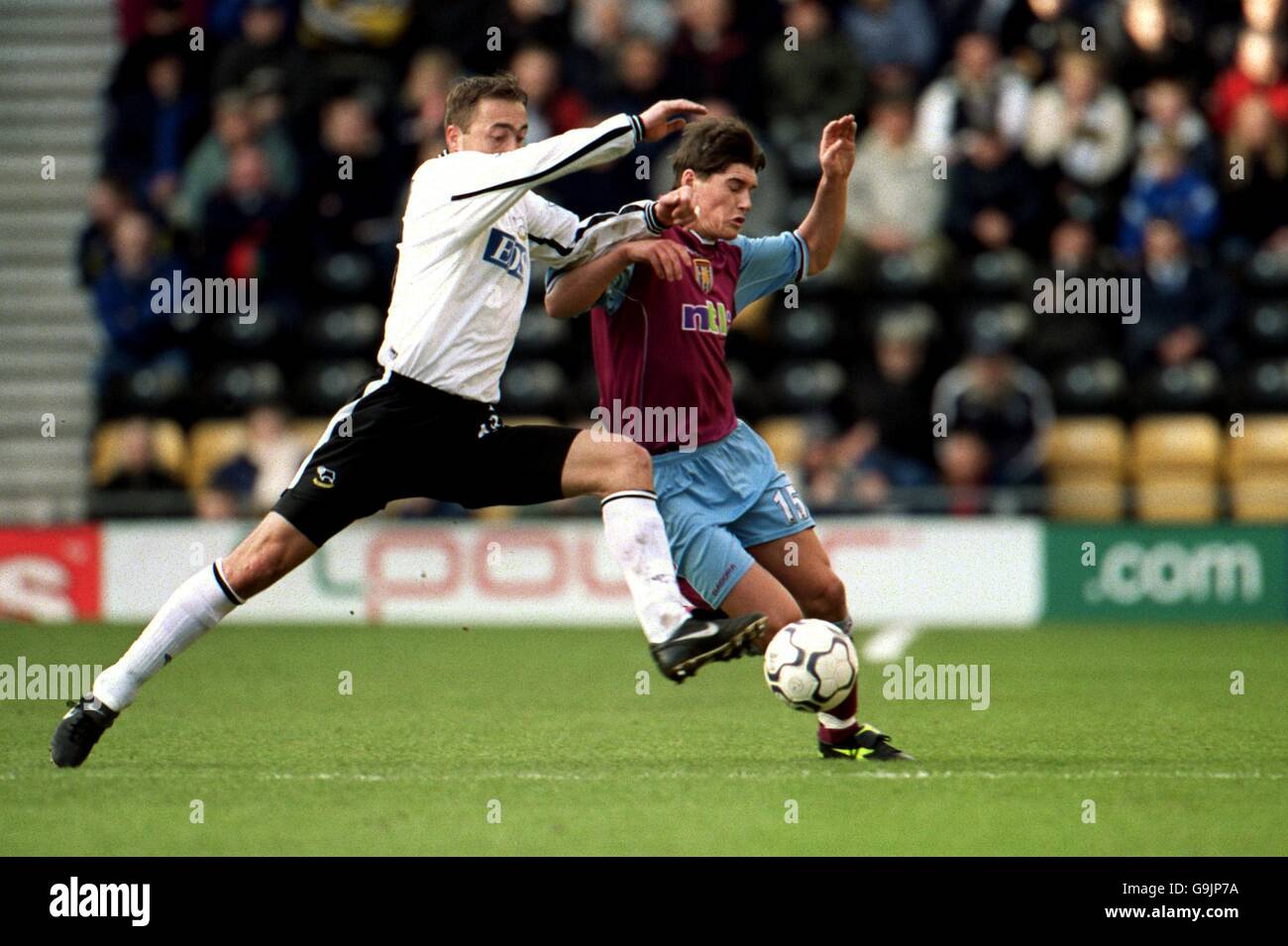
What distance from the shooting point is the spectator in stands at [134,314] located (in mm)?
15625

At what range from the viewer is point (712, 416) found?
7.24 meters

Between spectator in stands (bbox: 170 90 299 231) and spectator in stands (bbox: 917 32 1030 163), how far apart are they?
16.3ft

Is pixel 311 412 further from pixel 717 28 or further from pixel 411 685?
pixel 411 685

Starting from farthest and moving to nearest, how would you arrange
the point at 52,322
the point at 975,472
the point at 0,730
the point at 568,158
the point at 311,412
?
the point at 52,322
the point at 311,412
the point at 975,472
the point at 0,730
the point at 568,158

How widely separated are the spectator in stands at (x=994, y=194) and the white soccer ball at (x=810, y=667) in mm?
9121

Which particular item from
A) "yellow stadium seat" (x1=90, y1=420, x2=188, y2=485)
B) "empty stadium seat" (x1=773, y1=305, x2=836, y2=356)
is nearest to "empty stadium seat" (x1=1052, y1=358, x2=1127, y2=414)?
"empty stadium seat" (x1=773, y1=305, x2=836, y2=356)

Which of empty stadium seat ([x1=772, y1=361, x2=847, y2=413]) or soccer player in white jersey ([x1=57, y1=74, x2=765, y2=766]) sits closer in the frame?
soccer player in white jersey ([x1=57, y1=74, x2=765, y2=766])

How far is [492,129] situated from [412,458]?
112 centimetres

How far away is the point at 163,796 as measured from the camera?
6.52 metres

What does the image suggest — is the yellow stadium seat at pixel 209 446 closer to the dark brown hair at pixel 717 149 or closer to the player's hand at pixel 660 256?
the dark brown hair at pixel 717 149

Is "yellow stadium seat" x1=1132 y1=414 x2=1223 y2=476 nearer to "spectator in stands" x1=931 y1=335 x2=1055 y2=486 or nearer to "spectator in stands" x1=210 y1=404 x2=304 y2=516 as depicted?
"spectator in stands" x1=931 y1=335 x2=1055 y2=486

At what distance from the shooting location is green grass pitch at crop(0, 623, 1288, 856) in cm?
577

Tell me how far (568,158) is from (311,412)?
9.26 meters

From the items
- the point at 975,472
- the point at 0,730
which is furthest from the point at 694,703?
the point at 975,472
